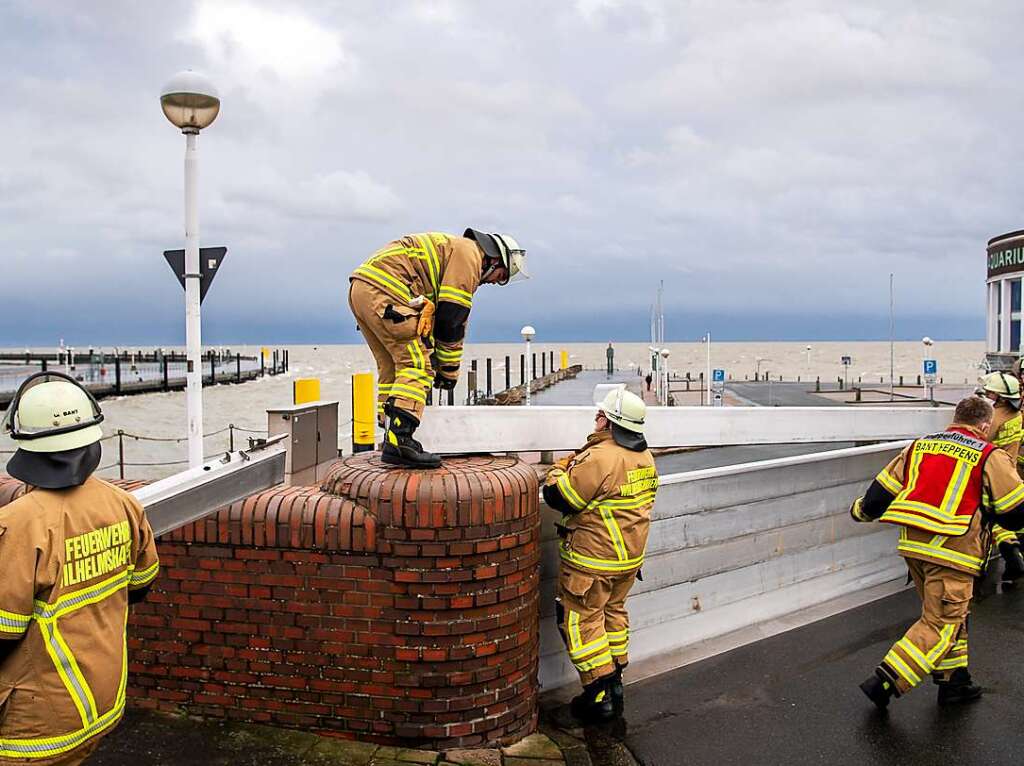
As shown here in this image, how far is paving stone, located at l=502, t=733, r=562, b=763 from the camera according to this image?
4.19m

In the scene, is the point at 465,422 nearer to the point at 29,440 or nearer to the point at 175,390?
the point at 29,440

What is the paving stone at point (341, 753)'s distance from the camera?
3.87 m

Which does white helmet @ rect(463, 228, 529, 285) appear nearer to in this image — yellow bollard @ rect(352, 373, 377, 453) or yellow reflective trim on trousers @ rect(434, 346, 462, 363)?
yellow reflective trim on trousers @ rect(434, 346, 462, 363)

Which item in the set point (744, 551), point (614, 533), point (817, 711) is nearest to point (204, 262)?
point (614, 533)

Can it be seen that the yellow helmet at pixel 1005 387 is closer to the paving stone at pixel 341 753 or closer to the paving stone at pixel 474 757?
the paving stone at pixel 474 757

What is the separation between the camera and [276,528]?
13.5ft

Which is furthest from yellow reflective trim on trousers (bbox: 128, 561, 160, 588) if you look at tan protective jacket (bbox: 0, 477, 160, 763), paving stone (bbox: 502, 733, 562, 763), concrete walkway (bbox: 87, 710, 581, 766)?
paving stone (bbox: 502, 733, 562, 763)

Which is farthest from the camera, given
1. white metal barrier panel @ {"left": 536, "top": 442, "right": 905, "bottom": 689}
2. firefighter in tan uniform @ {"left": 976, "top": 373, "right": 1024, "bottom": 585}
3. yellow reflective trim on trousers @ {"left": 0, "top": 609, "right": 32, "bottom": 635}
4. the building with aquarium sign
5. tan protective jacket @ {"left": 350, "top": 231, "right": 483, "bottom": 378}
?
the building with aquarium sign

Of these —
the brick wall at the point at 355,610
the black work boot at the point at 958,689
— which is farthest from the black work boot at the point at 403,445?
the black work boot at the point at 958,689

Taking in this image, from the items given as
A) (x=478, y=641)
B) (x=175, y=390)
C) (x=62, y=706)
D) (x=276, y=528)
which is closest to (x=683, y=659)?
(x=478, y=641)

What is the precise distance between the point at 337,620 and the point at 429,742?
77 centimetres

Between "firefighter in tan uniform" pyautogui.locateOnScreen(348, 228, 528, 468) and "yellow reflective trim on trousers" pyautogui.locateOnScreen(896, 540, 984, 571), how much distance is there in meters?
2.80

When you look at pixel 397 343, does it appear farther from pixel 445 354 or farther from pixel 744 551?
pixel 744 551

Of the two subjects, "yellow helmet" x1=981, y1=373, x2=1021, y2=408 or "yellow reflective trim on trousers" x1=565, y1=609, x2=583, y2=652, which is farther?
"yellow helmet" x1=981, y1=373, x2=1021, y2=408
